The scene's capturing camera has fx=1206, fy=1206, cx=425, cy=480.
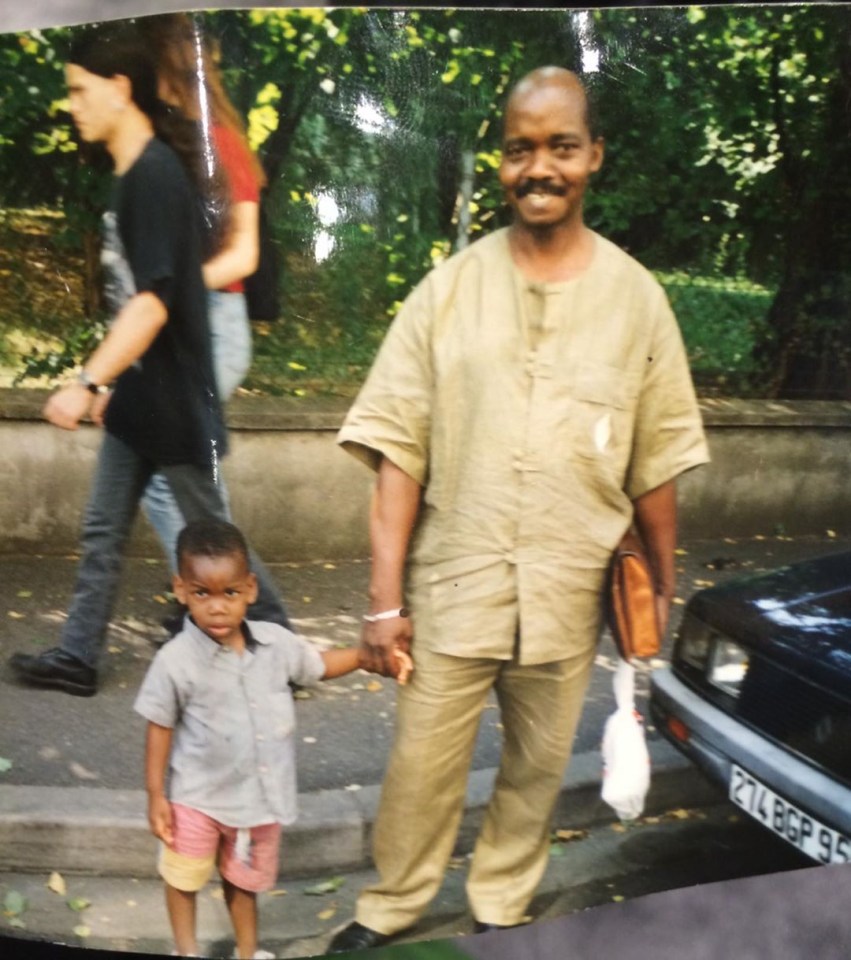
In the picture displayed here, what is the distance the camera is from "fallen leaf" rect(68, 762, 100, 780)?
2.17 m

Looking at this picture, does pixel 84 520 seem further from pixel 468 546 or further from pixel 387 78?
pixel 387 78

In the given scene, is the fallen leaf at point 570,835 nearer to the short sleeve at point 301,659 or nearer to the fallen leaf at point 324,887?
the fallen leaf at point 324,887

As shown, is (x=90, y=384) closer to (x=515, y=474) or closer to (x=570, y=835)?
(x=515, y=474)

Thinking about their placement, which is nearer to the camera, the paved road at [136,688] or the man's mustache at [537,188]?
the man's mustache at [537,188]

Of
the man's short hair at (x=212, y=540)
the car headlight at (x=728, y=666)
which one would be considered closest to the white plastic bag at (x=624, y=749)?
the car headlight at (x=728, y=666)

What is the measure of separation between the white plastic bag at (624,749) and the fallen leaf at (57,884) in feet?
3.42

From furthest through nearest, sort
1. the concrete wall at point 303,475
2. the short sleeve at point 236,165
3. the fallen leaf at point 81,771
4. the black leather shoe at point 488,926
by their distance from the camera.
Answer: the black leather shoe at point 488,926
the fallen leaf at point 81,771
the concrete wall at point 303,475
the short sleeve at point 236,165

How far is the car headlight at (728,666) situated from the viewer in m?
2.17

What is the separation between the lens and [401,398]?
2.04 metres

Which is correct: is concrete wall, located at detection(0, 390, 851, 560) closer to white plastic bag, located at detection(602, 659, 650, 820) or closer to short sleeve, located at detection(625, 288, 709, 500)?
short sleeve, located at detection(625, 288, 709, 500)

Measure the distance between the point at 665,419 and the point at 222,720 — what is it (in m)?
0.93

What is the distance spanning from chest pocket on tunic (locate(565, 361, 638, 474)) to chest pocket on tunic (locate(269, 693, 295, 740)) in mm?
656

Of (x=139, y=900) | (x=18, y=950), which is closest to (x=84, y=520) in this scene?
(x=139, y=900)

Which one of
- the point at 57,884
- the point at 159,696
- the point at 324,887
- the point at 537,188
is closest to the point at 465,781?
the point at 324,887
